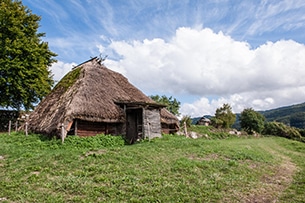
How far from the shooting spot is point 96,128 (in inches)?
660

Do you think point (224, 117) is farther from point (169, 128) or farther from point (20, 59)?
point (20, 59)

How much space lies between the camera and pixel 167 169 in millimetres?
9188

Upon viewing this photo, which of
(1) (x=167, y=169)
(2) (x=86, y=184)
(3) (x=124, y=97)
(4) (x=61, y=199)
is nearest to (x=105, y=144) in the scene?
(3) (x=124, y=97)

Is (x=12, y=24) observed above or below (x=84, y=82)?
above

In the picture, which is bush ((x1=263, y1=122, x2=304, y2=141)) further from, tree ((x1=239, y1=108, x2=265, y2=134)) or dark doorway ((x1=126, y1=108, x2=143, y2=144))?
dark doorway ((x1=126, y1=108, x2=143, y2=144))

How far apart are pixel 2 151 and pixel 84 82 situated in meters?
7.90

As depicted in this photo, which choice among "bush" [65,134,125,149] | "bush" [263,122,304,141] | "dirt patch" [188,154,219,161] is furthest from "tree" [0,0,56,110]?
"bush" [263,122,304,141]

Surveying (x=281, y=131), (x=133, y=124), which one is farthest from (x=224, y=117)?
(x=133, y=124)

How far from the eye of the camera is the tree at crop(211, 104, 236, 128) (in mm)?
40219

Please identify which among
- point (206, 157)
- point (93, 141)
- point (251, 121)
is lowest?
point (206, 157)

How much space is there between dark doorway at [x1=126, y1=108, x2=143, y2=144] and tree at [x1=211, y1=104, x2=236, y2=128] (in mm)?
23960

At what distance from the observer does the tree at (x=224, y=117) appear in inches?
1583

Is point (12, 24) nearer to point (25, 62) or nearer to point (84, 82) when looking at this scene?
point (25, 62)

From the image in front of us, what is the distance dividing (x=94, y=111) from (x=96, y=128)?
1542 mm
